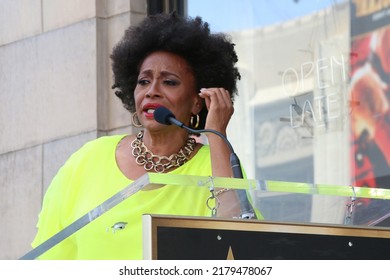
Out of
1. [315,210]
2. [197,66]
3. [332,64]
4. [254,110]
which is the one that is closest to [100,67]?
[254,110]

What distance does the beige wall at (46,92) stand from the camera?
8.07 meters

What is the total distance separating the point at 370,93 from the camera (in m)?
7.14

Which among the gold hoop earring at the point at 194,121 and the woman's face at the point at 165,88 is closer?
the woman's face at the point at 165,88

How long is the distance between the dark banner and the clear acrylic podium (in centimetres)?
360

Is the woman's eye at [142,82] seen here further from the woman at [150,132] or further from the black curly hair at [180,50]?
the black curly hair at [180,50]

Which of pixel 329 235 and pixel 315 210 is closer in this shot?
pixel 329 235

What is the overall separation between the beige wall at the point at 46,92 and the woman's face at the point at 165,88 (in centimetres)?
313

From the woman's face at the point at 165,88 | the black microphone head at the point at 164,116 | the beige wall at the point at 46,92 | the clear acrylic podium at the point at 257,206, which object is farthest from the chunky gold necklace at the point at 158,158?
the beige wall at the point at 46,92

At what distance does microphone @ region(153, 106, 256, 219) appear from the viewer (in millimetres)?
3260

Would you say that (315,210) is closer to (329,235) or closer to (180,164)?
(329,235)

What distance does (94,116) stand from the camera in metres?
8.02

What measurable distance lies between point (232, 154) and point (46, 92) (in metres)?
4.73

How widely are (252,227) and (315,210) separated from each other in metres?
0.44
